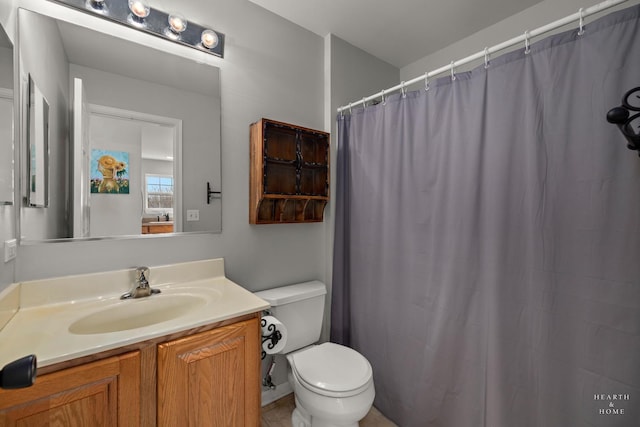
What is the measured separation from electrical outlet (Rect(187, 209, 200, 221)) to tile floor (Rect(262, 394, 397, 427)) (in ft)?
4.17

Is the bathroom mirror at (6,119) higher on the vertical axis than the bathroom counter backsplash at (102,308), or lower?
higher

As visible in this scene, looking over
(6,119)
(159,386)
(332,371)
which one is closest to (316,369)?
(332,371)

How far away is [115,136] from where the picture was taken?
1.34 metres

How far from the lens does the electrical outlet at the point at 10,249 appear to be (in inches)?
39.8

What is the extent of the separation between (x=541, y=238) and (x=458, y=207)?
36 cm

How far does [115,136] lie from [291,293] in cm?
124

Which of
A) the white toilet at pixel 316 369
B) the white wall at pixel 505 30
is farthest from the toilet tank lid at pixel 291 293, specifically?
the white wall at pixel 505 30

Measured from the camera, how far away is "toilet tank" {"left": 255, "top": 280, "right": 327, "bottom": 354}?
1.68 m

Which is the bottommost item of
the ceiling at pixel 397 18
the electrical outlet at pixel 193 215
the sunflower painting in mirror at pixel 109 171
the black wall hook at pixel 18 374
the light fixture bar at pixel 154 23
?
the black wall hook at pixel 18 374

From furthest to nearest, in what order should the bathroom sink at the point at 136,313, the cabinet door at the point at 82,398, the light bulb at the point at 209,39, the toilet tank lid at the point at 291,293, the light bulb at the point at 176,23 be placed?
the toilet tank lid at the point at 291,293, the light bulb at the point at 209,39, the light bulb at the point at 176,23, the bathroom sink at the point at 136,313, the cabinet door at the point at 82,398

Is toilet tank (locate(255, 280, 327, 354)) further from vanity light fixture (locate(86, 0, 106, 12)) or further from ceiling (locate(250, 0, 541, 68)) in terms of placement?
ceiling (locate(250, 0, 541, 68))

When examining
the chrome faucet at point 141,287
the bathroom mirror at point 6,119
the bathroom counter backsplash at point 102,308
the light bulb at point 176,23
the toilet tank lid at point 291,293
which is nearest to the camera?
the bathroom counter backsplash at point 102,308

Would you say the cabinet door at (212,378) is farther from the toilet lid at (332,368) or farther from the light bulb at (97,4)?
the light bulb at (97,4)

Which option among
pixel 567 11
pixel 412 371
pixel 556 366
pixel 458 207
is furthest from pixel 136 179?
pixel 567 11
